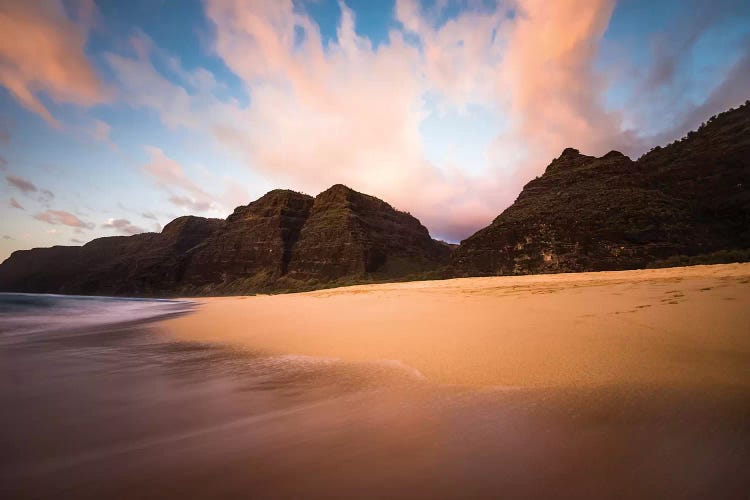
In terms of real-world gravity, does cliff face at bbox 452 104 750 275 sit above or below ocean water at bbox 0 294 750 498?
above

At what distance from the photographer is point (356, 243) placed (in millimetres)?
53625

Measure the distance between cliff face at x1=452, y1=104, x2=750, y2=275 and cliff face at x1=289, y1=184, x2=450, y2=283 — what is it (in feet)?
76.5

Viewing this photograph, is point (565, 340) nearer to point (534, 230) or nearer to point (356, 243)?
point (534, 230)

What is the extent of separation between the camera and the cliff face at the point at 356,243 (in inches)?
2058

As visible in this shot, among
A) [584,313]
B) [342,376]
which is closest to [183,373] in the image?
[342,376]

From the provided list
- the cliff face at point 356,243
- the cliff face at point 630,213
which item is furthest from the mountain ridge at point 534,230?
the cliff face at point 356,243

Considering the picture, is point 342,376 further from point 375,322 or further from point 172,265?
point 172,265

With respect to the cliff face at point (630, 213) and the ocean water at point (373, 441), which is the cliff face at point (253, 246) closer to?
the cliff face at point (630, 213)

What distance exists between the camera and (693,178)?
90.7ft

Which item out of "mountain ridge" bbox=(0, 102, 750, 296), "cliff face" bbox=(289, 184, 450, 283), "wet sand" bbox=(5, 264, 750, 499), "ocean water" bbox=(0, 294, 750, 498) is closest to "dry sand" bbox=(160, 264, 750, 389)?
"wet sand" bbox=(5, 264, 750, 499)

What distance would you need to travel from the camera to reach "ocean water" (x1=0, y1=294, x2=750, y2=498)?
125 cm

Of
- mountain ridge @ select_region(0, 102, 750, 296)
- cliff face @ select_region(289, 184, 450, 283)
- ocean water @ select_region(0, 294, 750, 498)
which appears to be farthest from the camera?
cliff face @ select_region(289, 184, 450, 283)

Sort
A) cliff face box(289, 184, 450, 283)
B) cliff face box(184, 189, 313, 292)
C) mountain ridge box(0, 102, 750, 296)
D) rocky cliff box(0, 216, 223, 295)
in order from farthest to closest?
rocky cliff box(0, 216, 223, 295), cliff face box(184, 189, 313, 292), cliff face box(289, 184, 450, 283), mountain ridge box(0, 102, 750, 296)

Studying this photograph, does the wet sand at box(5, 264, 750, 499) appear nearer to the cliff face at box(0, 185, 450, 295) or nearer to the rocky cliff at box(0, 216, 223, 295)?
the cliff face at box(0, 185, 450, 295)
